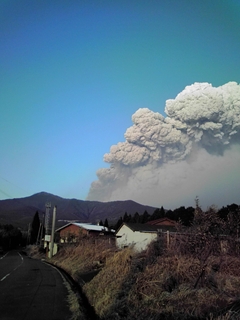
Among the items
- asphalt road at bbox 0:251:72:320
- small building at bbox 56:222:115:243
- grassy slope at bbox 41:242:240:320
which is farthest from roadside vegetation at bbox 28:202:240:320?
small building at bbox 56:222:115:243

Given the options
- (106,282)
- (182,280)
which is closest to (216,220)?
(182,280)

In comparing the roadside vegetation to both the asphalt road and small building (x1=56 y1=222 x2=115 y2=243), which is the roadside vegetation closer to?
the asphalt road

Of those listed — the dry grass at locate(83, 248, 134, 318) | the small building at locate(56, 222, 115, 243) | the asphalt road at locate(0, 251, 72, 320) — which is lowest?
the asphalt road at locate(0, 251, 72, 320)

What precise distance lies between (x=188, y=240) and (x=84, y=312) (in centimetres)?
368

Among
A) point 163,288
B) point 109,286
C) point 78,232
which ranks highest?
point 78,232

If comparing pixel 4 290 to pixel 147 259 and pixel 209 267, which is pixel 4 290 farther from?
pixel 209 267

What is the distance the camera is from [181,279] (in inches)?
314

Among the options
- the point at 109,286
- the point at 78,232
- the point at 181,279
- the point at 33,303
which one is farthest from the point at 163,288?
the point at 78,232

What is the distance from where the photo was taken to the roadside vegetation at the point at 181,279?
5965 millimetres

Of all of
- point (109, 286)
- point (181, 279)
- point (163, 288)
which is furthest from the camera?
point (109, 286)

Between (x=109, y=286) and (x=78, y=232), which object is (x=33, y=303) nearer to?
(x=109, y=286)

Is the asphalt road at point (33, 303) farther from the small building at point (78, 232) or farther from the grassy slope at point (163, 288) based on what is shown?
the small building at point (78, 232)

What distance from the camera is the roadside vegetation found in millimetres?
5965

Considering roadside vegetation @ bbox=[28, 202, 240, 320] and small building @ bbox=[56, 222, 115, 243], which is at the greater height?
small building @ bbox=[56, 222, 115, 243]
